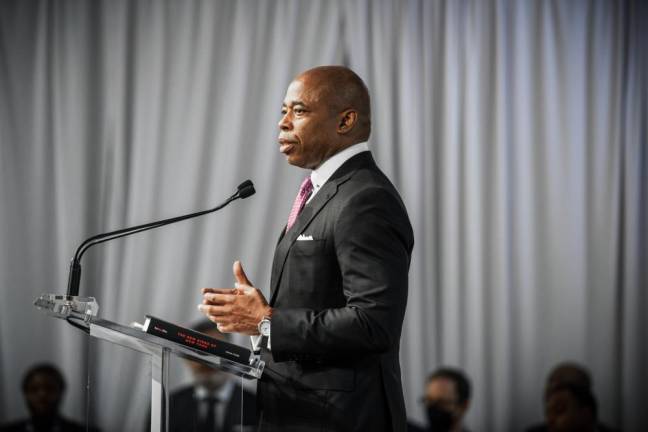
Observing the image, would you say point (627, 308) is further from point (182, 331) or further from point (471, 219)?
point (182, 331)

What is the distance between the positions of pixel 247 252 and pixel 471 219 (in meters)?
1.31

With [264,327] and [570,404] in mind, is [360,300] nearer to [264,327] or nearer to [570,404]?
[264,327]

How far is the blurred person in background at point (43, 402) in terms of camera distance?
4.21 metres

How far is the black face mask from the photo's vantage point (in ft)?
13.3

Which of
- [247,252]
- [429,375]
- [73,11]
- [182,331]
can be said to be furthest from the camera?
[73,11]

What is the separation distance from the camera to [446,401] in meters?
4.05

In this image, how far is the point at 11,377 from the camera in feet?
15.5

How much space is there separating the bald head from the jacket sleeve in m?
0.28

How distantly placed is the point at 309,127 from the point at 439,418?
2.51 metres

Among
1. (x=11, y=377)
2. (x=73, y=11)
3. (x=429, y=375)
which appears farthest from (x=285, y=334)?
(x=73, y=11)

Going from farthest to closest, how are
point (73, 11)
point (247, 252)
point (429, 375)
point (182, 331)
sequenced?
point (73, 11)
point (247, 252)
point (429, 375)
point (182, 331)

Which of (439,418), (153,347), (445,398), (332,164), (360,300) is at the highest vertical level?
(332,164)

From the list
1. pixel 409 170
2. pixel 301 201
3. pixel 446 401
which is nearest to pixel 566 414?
pixel 446 401

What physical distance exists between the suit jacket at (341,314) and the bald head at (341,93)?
154 millimetres
